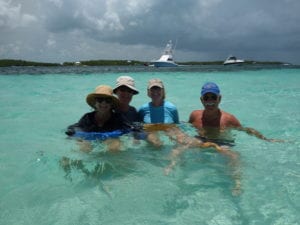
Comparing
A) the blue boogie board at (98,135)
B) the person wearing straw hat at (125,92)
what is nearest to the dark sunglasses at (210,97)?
the person wearing straw hat at (125,92)

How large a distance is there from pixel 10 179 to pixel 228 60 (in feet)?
251

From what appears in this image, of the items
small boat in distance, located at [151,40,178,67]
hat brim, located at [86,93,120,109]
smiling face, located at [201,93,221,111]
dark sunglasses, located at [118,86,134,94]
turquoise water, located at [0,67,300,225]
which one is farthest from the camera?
small boat in distance, located at [151,40,178,67]

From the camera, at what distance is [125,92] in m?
5.68

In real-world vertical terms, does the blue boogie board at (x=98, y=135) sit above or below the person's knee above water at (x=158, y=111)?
below

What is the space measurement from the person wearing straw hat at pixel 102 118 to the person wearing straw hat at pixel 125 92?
210 millimetres

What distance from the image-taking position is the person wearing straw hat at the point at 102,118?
5.03m

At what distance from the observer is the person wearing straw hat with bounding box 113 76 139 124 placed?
5566 mm

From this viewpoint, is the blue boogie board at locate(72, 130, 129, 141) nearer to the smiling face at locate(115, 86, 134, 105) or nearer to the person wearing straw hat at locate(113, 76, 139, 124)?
the person wearing straw hat at locate(113, 76, 139, 124)

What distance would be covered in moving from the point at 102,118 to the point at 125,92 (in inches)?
26.8

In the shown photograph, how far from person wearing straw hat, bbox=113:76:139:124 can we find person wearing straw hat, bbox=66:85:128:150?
210 mm

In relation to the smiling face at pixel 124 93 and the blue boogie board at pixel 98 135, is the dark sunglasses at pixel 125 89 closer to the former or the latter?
the smiling face at pixel 124 93

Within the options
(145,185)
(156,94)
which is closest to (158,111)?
(156,94)

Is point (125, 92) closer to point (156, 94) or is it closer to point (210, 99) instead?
point (156, 94)

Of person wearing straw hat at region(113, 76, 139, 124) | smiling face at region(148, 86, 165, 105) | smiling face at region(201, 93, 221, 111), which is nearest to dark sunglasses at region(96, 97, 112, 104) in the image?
person wearing straw hat at region(113, 76, 139, 124)
